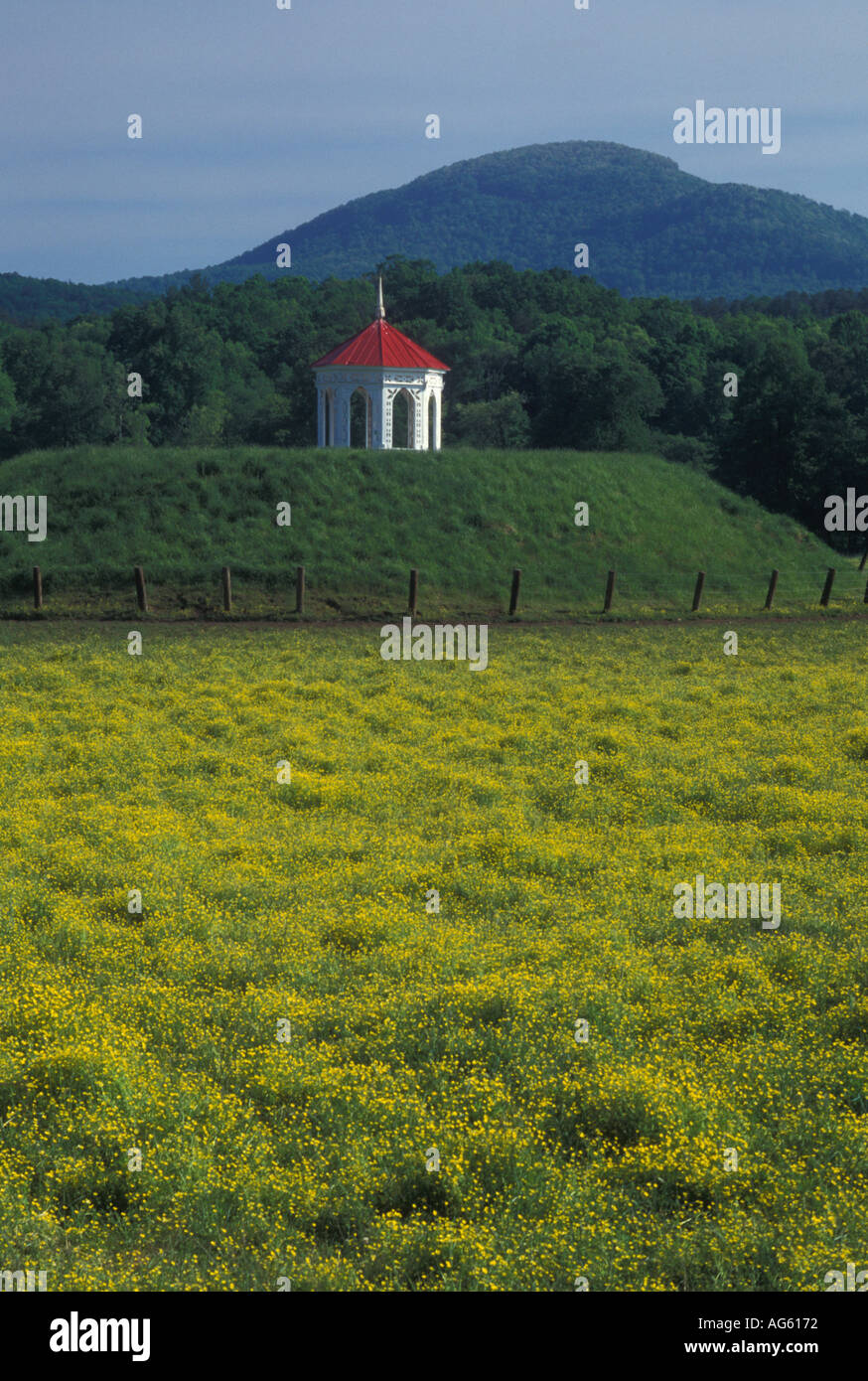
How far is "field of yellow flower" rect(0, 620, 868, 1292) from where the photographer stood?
688 cm

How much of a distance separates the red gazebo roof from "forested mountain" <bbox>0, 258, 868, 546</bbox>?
19583mm

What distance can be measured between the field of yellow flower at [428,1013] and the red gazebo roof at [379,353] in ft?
108

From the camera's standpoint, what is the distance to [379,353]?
49.3m

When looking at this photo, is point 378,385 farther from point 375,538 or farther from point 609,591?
point 609,591

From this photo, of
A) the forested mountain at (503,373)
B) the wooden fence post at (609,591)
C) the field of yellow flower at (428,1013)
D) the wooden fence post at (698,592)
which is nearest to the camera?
the field of yellow flower at (428,1013)

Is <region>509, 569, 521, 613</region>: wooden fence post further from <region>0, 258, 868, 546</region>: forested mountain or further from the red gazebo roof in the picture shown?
<region>0, 258, 868, 546</region>: forested mountain

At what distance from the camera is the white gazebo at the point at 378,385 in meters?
49.1

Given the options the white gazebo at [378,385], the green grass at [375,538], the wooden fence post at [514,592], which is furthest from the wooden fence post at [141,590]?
the white gazebo at [378,385]

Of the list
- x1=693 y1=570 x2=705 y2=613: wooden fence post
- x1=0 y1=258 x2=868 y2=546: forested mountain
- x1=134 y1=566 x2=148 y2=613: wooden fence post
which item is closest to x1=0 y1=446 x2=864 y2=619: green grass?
x1=134 y1=566 x2=148 y2=613: wooden fence post

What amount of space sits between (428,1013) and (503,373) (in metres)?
92.7

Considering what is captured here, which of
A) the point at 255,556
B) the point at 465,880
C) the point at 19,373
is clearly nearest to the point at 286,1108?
the point at 465,880

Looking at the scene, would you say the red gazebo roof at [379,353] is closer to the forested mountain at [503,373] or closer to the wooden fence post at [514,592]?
the wooden fence post at [514,592]

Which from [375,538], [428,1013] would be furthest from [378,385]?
[428,1013]
